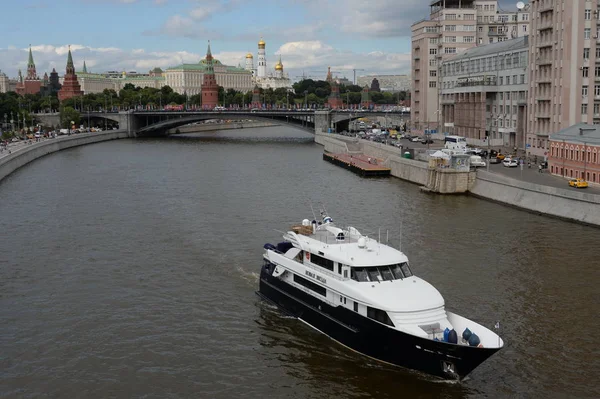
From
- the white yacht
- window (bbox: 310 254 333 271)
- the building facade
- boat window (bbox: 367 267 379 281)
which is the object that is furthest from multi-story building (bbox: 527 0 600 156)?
boat window (bbox: 367 267 379 281)

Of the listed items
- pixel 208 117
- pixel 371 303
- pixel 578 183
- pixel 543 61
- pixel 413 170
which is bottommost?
pixel 413 170

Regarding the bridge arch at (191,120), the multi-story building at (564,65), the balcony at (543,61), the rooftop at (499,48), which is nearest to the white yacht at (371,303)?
the multi-story building at (564,65)

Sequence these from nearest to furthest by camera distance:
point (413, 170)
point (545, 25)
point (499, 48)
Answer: point (545, 25) < point (413, 170) < point (499, 48)

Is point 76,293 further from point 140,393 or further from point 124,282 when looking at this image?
point 140,393

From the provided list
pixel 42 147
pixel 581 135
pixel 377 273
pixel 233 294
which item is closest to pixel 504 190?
pixel 581 135

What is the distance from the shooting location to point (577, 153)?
53312 millimetres

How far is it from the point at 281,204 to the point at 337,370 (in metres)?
30.6

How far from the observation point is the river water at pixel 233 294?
22906 millimetres

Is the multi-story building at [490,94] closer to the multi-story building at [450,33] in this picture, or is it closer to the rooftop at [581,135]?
the multi-story building at [450,33]

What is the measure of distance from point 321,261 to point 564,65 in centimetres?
4582

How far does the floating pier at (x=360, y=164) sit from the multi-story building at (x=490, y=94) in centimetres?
1419

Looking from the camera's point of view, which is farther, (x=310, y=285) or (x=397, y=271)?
(x=310, y=285)

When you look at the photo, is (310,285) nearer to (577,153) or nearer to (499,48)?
(577,153)

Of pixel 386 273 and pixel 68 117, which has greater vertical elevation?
pixel 68 117
